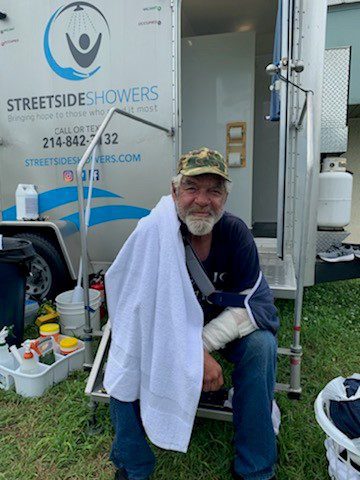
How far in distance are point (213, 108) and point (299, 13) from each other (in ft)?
4.46

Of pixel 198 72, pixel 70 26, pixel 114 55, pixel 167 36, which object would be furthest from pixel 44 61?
pixel 198 72

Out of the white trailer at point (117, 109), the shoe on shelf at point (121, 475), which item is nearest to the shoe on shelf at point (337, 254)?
the white trailer at point (117, 109)

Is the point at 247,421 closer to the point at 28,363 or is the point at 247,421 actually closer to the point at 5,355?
the point at 28,363

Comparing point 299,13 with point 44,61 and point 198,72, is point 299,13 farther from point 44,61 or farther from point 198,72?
point 44,61

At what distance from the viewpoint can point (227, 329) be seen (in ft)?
4.70

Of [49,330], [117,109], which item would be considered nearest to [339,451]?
[49,330]

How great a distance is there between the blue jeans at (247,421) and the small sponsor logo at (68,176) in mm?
2038

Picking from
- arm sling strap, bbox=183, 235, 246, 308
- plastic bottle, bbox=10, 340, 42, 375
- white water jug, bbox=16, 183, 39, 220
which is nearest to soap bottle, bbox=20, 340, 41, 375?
plastic bottle, bbox=10, 340, 42, 375

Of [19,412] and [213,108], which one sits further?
[213,108]

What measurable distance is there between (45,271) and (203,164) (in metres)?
2.15

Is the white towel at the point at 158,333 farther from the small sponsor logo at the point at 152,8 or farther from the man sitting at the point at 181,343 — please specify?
the small sponsor logo at the point at 152,8

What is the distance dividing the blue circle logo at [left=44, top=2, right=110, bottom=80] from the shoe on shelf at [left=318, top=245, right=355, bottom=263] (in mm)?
2155

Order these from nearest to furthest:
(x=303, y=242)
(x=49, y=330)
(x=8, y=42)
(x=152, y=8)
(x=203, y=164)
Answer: (x=203, y=164) < (x=303, y=242) < (x=49, y=330) < (x=152, y=8) < (x=8, y=42)

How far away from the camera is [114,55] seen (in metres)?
2.71
